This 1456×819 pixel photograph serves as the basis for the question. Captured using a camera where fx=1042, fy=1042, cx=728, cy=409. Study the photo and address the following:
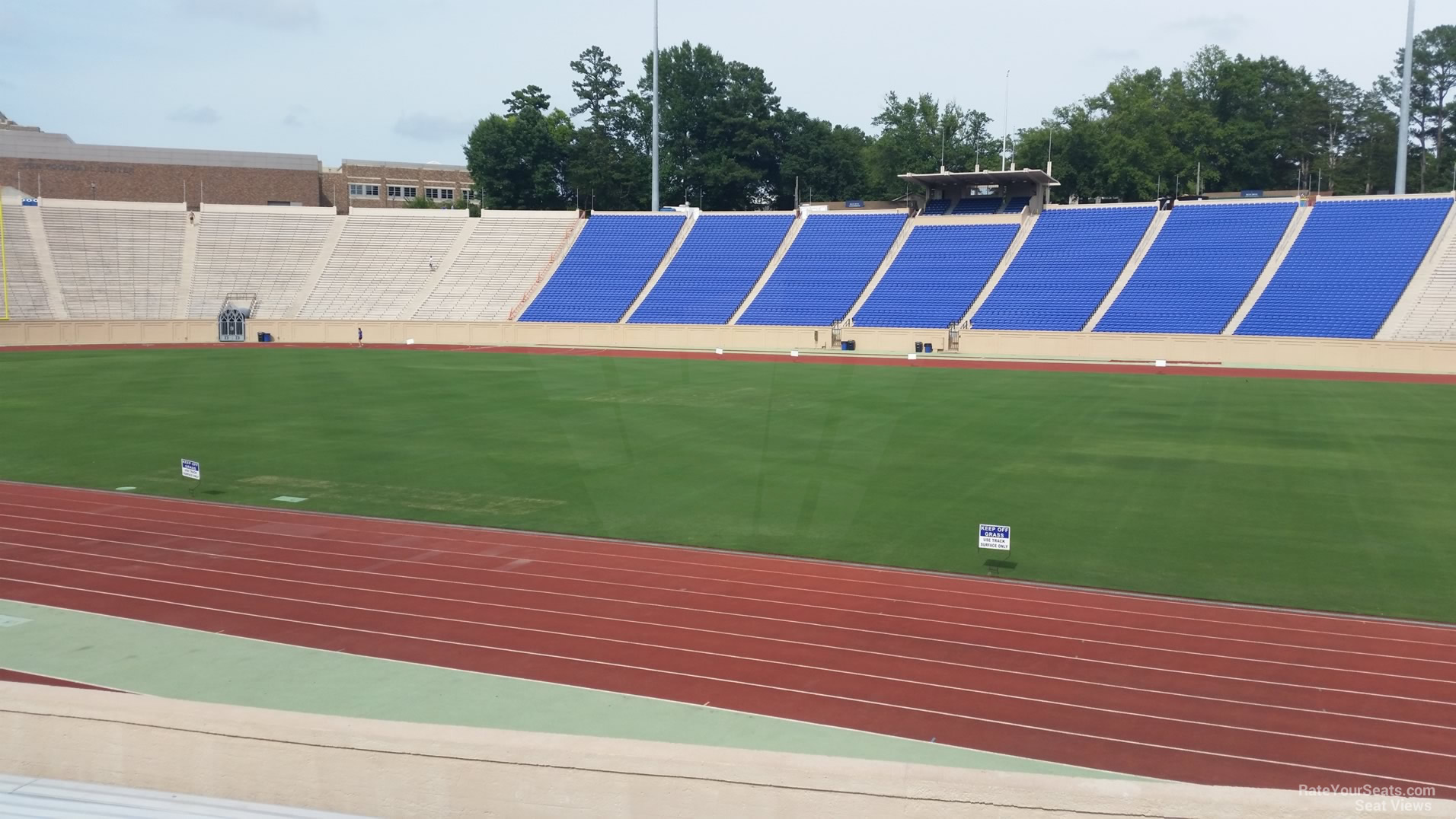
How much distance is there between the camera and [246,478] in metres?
17.8

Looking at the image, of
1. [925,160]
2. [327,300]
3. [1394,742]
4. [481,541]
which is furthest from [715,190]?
[1394,742]

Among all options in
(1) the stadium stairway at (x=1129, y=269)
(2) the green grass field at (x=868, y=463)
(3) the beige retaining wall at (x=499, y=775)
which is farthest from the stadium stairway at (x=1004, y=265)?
(3) the beige retaining wall at (x=499, y=775)

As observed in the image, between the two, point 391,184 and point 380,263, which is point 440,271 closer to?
point 380,263

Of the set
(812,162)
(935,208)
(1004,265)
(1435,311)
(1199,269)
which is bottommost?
(1435,311)

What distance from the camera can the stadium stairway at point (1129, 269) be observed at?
155ft

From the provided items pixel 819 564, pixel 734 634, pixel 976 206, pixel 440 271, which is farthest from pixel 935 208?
pixel 734 634

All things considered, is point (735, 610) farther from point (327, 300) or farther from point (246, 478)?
point (327, 300)

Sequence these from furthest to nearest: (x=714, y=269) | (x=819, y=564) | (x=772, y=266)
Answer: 1. (x=772, y=266)
2. (x=714, y=269)
3. (x=819, y=564)

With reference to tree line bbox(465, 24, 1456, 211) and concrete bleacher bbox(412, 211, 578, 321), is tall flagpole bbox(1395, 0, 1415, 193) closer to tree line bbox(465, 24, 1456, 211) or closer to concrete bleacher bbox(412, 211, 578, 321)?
tree line bbox(465, 24, 1456, 211)

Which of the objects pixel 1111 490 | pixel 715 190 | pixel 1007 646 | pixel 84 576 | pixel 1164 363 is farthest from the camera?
pixel 715 190

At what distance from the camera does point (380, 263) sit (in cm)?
5988

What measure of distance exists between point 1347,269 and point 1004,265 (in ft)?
49.6

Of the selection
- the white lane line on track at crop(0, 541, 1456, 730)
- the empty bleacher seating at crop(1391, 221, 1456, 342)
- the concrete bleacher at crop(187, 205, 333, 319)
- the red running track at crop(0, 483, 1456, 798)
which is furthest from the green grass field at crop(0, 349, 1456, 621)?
the concrete bleacher at crop(187, 205, 333, 319)

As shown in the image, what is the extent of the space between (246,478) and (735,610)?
35.7 ft
